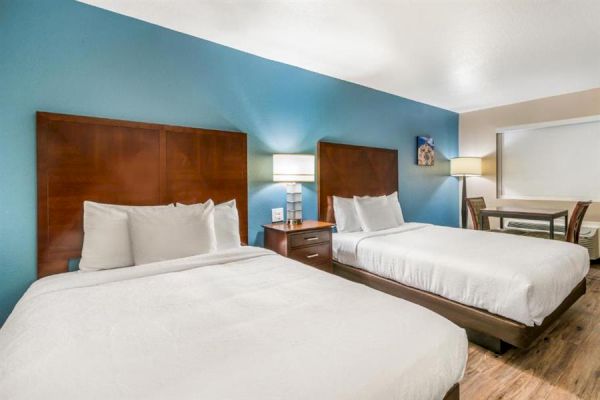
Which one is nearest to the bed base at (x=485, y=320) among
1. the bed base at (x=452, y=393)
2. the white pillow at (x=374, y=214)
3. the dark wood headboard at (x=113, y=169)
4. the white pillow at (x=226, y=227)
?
the white pillow at (x=374, y=214)

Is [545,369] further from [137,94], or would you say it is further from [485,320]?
[137,94]

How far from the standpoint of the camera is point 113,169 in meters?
2.22

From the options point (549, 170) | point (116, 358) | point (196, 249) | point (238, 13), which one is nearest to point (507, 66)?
point (549, 170)

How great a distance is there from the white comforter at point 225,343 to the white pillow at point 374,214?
189cm

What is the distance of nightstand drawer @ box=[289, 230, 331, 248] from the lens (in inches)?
107

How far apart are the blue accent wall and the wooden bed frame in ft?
0.61

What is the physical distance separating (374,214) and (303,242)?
108 cm

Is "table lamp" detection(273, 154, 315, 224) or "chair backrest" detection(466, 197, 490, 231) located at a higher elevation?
"table lamp" detection(273, 154, 315, 224)

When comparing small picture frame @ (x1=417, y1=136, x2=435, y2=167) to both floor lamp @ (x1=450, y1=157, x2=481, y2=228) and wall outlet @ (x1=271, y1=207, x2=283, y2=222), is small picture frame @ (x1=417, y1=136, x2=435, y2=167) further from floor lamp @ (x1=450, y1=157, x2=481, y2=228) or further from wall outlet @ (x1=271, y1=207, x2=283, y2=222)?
wall outlet @ (x1=271, y1=207, x2=283, y2=222)

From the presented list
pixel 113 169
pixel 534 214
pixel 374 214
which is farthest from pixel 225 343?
pixel 534 214

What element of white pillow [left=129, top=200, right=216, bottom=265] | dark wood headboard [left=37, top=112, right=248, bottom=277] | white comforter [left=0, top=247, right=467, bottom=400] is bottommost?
white comforter [left=0, top=247, right=467, bottom=400]

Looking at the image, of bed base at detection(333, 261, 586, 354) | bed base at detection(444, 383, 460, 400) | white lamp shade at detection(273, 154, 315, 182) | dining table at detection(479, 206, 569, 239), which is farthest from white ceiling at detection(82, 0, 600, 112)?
bed base at detection(444, 383, 460, 400)

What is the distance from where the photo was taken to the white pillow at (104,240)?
1894 millimetres

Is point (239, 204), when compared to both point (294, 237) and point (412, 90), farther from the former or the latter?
point (412, 90)
